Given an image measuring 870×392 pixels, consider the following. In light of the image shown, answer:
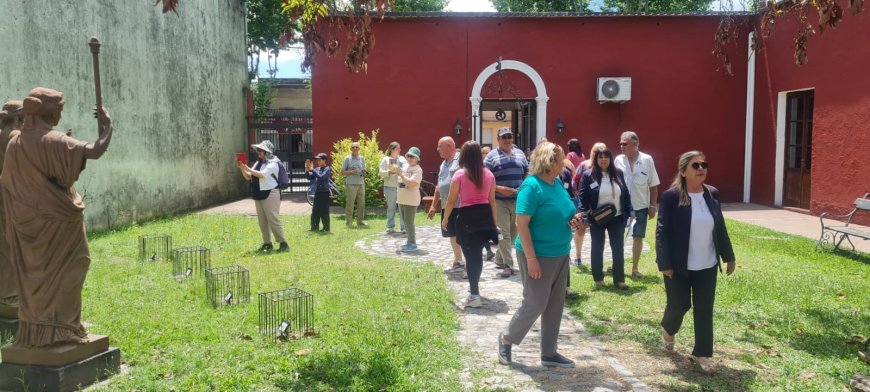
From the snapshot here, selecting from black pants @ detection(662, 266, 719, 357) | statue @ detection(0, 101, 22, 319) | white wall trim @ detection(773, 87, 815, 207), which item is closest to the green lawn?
black pants @ detection(662, 266, 719, 357)

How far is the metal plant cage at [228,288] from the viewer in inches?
242

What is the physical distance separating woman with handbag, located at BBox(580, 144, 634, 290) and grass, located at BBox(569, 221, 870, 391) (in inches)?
15.8

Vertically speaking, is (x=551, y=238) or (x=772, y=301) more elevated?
(x=551, y=238)

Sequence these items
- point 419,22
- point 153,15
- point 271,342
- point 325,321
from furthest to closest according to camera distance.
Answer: point 419,22
point 153,15
point 325,321
point 271,342

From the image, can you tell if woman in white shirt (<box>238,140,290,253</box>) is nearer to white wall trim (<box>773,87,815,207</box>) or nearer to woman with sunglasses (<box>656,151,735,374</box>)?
woman with sunglasses (<box>656,151,735,374</box>)

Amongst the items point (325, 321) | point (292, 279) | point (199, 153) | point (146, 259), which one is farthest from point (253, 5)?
point (325, 321)

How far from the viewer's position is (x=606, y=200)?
265 inches

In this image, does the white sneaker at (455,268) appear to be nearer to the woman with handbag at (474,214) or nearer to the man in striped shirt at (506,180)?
the man in striped shirt at (506,180)

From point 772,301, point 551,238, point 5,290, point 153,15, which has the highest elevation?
point 153,15

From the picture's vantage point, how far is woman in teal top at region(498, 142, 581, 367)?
443cm

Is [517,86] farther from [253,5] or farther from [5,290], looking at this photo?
[253,5]

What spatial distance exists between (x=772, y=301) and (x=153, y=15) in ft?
41.4

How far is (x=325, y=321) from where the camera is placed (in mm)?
5562

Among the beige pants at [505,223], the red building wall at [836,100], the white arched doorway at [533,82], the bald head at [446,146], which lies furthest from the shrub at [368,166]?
the red building wall at [836,100]
